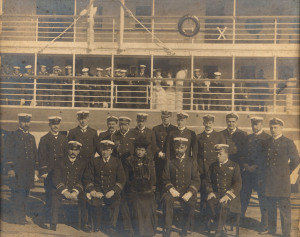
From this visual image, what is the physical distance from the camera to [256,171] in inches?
134

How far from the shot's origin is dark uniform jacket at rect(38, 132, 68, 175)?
137 inches

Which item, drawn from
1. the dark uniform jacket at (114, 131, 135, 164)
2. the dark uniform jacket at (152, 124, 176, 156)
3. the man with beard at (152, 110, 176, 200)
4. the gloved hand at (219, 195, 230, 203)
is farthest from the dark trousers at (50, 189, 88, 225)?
the gloved hand at (219, 195, 230, 203)

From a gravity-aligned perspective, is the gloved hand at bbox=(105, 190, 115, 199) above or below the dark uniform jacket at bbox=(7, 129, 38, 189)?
below

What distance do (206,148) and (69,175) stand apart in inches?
58.7

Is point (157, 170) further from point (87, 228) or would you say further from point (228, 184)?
point (87, 228)

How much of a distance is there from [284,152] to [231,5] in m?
1.86

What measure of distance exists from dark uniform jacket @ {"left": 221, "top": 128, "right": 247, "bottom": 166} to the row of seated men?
10 mm

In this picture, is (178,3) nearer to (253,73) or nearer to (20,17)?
(253,73)

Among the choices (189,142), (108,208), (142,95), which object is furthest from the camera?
(142,95)

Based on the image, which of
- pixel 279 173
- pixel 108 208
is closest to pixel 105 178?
pixel 108 208

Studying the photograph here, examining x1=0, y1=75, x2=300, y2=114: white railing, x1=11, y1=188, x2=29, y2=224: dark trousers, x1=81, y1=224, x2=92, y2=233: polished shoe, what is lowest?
x1=81, y1=224, x2=92, y2=233: polished shoe

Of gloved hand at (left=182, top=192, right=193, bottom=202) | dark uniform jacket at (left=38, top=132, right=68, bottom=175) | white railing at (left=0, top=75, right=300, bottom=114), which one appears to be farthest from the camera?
white railing at (left=0, top=75, right=300, bottom=114)

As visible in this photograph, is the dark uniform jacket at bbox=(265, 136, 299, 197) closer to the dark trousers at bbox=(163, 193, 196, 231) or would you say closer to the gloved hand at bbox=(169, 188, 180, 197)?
the dark trousers at bbox=(163, 193, 196, 231)

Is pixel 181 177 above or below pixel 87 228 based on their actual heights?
above
